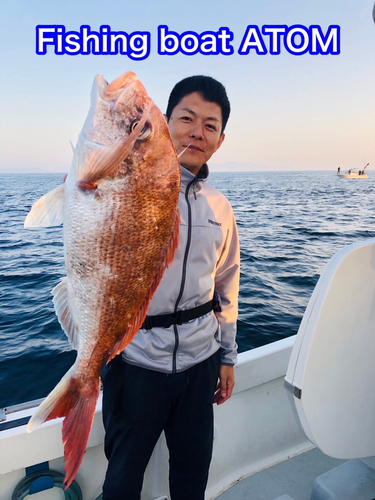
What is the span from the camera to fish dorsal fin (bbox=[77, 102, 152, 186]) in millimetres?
1074

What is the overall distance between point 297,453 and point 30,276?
20.6 feet

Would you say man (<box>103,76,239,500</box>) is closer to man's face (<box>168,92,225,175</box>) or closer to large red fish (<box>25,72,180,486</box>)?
man's face (<box>168,92,225,175</box>)

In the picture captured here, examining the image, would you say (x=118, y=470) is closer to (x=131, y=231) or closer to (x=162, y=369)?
(x=162, y=369)

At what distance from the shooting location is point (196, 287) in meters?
1.73

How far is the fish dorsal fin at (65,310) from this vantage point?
1267 mm

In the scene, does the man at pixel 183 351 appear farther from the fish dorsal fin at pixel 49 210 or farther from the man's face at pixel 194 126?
the fish dorsal fin at pixel 49 210

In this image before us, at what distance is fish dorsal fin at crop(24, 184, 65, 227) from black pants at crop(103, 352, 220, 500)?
77 centimetres

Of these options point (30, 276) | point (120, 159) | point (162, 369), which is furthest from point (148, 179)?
point (30, 276)

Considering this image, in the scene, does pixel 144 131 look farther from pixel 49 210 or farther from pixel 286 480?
pixel 286 480

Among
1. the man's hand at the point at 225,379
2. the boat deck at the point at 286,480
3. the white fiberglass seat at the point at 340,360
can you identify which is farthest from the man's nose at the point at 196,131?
the boat deck at the point at 286,480

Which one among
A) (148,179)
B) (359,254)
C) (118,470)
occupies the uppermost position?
(148,179)

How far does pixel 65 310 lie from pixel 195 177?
0.91 m

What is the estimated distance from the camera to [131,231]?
3.88ft

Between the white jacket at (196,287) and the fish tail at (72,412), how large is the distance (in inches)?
16.4
